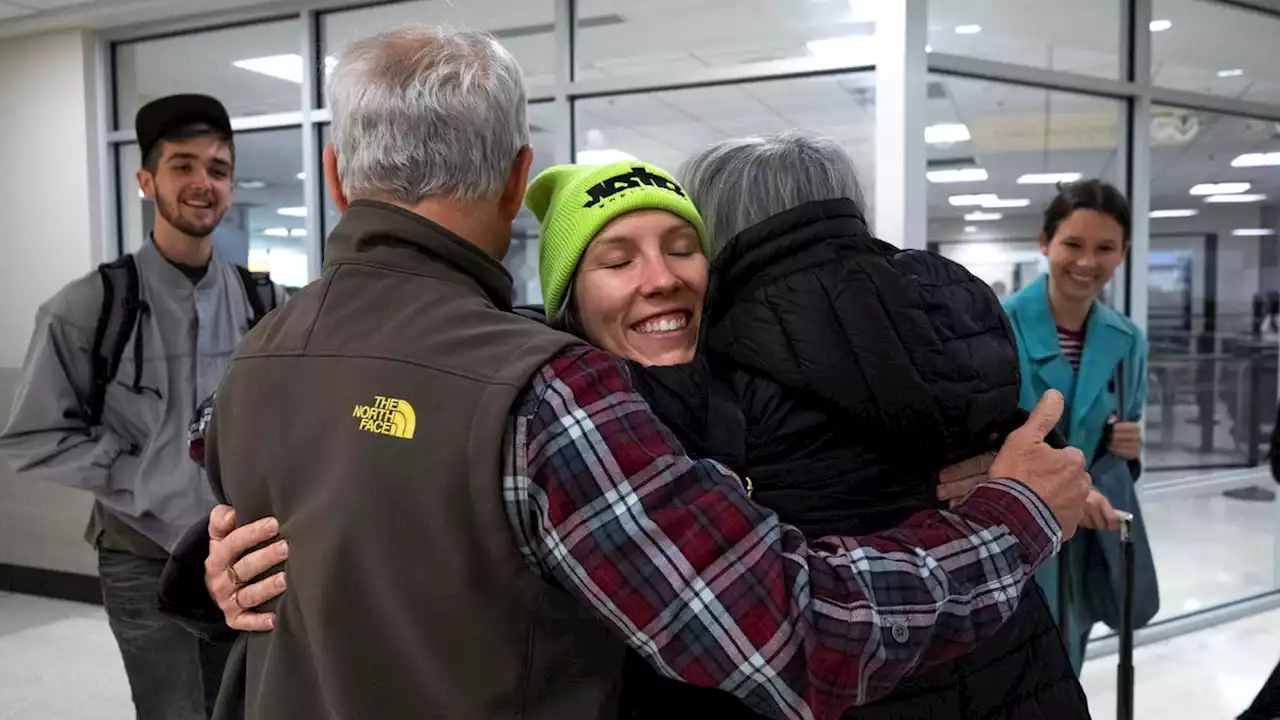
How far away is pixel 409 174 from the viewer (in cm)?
98

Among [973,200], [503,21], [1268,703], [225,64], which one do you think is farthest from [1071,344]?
[225,64]

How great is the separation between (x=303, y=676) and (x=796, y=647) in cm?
52

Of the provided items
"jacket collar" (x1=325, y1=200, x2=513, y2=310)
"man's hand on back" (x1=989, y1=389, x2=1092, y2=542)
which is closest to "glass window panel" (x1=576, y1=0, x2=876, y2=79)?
"man's hand on back" (x1=989, y1=389, x2=1092, y2=542)

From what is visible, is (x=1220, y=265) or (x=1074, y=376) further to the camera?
(x=1220, y=265)

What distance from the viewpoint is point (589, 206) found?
4.03ft

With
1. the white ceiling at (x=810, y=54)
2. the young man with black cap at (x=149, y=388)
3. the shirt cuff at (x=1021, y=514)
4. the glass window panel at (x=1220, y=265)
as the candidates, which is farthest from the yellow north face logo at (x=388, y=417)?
the glass window panel at (x=1220, y=265)

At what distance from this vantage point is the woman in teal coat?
2492mm

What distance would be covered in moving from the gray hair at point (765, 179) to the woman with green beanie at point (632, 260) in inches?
1.5

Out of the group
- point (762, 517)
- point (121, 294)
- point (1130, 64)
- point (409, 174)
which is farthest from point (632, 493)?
point (1130, 64)

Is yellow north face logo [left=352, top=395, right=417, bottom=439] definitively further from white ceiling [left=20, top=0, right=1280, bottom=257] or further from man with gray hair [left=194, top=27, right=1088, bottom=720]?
white ceiling [left=20, top=0, right=1280, bottom=257]

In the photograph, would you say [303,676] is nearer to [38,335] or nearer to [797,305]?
[797,305]

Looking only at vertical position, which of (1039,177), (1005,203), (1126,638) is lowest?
(1126,638)

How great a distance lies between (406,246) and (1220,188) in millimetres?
6370

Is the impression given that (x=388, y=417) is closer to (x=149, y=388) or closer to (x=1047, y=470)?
(x=1047, y=470)
